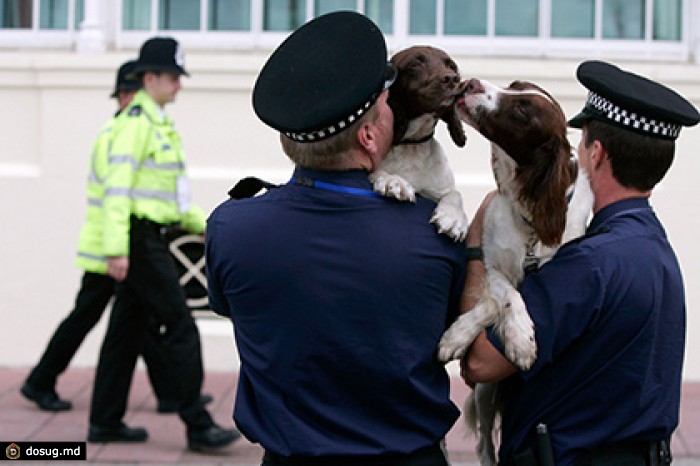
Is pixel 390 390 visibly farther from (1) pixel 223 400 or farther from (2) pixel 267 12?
(2) pixel 267 12

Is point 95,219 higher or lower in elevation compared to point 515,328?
lower

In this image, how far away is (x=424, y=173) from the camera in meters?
3.29

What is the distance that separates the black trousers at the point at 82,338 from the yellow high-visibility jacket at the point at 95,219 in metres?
0.12

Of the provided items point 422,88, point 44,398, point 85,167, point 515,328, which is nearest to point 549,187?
point 515,328

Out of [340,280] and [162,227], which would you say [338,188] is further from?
[162,227]

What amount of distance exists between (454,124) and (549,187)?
1.62 ft

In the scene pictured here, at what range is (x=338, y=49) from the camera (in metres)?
2.95

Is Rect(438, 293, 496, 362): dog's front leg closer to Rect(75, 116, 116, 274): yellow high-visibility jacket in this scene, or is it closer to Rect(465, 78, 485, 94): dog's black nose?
Rect(465, 78, 485, 94): dog's black nose

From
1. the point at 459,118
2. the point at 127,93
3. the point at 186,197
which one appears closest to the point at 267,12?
the point at 127,93

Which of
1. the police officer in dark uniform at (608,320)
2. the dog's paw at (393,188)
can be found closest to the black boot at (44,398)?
the police officer in dark uniform at (608,320)

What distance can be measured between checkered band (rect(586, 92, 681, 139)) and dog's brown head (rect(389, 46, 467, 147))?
372 millimetres

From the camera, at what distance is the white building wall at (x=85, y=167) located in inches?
334

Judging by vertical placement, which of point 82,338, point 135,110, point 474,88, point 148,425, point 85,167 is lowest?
point 148,425

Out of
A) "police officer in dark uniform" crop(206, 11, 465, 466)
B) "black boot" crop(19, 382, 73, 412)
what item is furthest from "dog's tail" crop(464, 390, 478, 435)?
"black boot" crop(19, 382, 73, 412)
